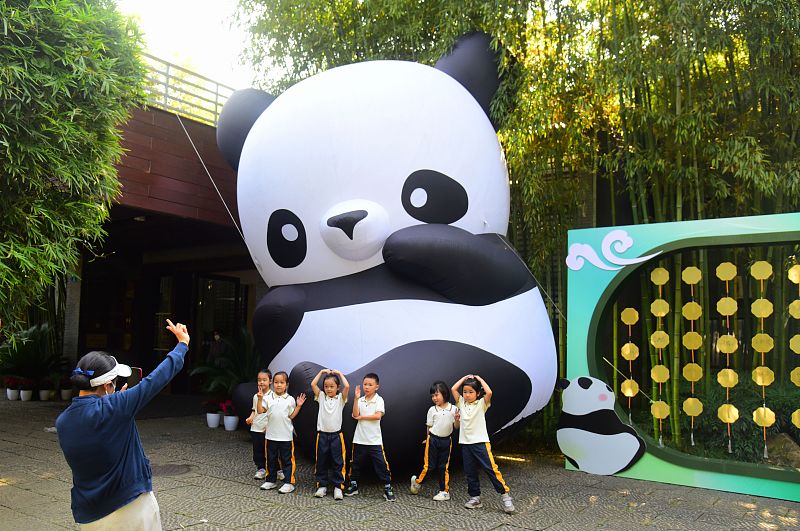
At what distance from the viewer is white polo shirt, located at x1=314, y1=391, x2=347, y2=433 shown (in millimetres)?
5227

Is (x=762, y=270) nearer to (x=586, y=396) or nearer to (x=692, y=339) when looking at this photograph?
(x=692, y=339)

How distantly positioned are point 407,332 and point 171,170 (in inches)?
179

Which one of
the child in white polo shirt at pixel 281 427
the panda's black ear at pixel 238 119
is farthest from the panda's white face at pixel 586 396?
the panda's black ear at pixel 238 119

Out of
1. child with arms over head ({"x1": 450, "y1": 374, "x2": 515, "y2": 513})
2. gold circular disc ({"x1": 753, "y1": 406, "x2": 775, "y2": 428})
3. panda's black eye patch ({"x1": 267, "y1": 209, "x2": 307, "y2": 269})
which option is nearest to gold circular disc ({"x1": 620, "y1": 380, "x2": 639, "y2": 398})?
gold circular disc ({"x1": 753, "y1": 406, "x2": 775, "y2": 428})

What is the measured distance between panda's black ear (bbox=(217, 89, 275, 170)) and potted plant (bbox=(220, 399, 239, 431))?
3332 millimetres

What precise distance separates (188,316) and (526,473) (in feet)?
27.7

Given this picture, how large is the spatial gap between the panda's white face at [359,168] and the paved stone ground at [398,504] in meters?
2.03

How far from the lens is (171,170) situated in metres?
8.56

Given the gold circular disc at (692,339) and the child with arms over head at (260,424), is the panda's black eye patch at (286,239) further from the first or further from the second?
the gold circular disc at (692,339)

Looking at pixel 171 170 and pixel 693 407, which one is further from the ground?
pixel 171 170

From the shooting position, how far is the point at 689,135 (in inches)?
264

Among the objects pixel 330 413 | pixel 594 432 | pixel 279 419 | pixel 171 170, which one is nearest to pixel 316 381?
pixel 330 413

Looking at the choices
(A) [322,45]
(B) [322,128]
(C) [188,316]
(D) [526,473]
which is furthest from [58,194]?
(C) [188,316]

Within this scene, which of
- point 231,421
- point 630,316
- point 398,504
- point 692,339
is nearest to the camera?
point 398,504
